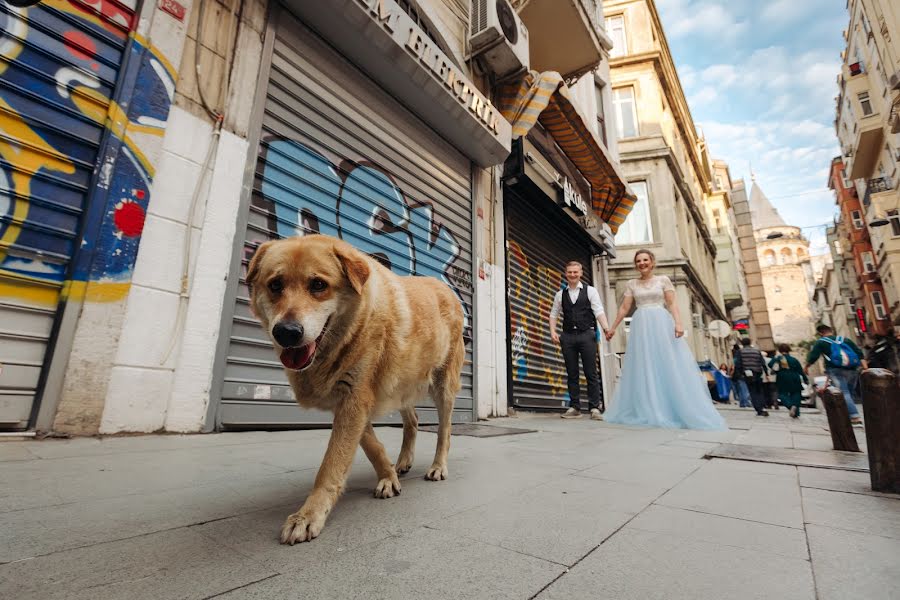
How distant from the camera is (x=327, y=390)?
1.75 m

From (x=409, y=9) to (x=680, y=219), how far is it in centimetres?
1916

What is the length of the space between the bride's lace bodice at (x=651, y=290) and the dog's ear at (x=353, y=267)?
17.4ft

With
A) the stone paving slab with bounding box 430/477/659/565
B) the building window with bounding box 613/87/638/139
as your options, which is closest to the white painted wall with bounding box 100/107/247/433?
the stone paving slab with bounding box 430/477/659/565

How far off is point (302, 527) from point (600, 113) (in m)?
15.9

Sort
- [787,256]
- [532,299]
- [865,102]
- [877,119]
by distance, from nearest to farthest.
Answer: [532,299], [877,119], [865,102], [787,256]

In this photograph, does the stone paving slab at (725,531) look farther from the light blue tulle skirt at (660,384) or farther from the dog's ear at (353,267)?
the light blue tulle skirt at (660,384)

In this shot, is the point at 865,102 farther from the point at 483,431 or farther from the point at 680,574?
the point at 680,574

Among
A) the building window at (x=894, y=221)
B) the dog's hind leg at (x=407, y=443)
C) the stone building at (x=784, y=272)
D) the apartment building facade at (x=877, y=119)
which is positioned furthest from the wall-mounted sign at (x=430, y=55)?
the stone building at (x=784, y=272)

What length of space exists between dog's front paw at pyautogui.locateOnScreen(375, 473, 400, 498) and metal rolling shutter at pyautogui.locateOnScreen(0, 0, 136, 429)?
101 inches

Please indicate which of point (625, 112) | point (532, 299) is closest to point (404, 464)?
point (532, 299)

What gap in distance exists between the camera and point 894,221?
81.1ft

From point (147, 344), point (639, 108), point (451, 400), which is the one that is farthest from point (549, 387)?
point (639, 108)

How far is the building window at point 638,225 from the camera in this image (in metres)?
19.6

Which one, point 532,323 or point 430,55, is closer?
point 430,55
